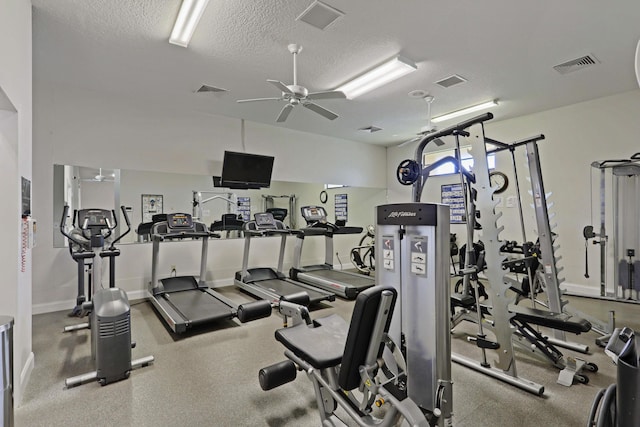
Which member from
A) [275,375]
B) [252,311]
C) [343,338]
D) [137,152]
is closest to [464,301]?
[343,338]

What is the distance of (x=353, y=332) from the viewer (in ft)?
4.80

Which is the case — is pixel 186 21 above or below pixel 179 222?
above

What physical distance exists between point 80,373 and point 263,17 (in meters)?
3.40

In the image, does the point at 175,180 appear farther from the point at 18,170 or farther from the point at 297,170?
the point at 18,170

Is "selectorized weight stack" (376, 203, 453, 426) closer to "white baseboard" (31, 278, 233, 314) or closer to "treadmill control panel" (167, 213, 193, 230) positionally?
"treadmill control panel" (167, 213, 193, 230)

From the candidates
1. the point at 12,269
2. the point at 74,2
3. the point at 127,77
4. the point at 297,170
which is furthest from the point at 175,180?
the point at 12,269

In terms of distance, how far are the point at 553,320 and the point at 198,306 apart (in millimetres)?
3670

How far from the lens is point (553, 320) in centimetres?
264

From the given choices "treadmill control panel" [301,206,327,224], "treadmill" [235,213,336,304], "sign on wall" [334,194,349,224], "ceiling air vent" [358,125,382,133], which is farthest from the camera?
"sign on wall" [334,194,349,224]

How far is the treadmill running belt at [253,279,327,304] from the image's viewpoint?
177 inches

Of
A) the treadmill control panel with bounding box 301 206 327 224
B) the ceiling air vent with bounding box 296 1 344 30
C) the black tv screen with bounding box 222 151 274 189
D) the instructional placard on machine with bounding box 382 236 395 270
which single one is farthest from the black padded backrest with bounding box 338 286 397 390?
the black tv screen with bounding box 222 151 274 189

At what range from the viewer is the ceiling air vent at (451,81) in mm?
4141

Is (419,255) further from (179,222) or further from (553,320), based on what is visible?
(179,222)

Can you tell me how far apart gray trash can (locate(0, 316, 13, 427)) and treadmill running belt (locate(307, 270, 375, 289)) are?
13.3 ft
